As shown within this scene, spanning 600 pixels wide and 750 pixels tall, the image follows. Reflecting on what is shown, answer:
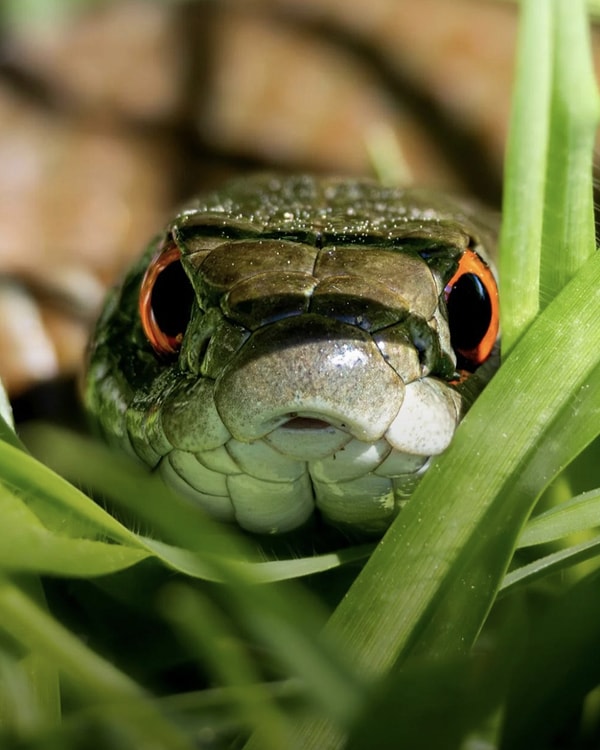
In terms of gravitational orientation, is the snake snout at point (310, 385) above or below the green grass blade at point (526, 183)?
below

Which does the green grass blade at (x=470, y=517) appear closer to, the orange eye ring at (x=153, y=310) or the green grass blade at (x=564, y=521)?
the green grass blade at (x=564, y=521)

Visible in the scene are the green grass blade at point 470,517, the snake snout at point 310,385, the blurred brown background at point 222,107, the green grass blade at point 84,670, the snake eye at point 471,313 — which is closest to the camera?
the green grass blade at point 84,670

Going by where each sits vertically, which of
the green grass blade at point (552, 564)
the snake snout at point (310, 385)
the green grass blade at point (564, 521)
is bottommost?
the green grass blade at point (552, 564)

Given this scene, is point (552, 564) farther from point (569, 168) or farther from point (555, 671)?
point (569, 168)

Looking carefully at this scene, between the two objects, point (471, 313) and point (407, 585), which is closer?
point (407, 585)

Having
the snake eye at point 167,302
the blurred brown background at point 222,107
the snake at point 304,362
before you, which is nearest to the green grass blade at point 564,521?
the snake at point 304,362

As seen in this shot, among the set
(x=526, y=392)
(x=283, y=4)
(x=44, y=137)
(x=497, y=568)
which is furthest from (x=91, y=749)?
(x=283, y=4)

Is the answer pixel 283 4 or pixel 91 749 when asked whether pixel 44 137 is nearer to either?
pixel 283 4

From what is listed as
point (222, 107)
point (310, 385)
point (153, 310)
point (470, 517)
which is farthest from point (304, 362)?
point (222, 107)
